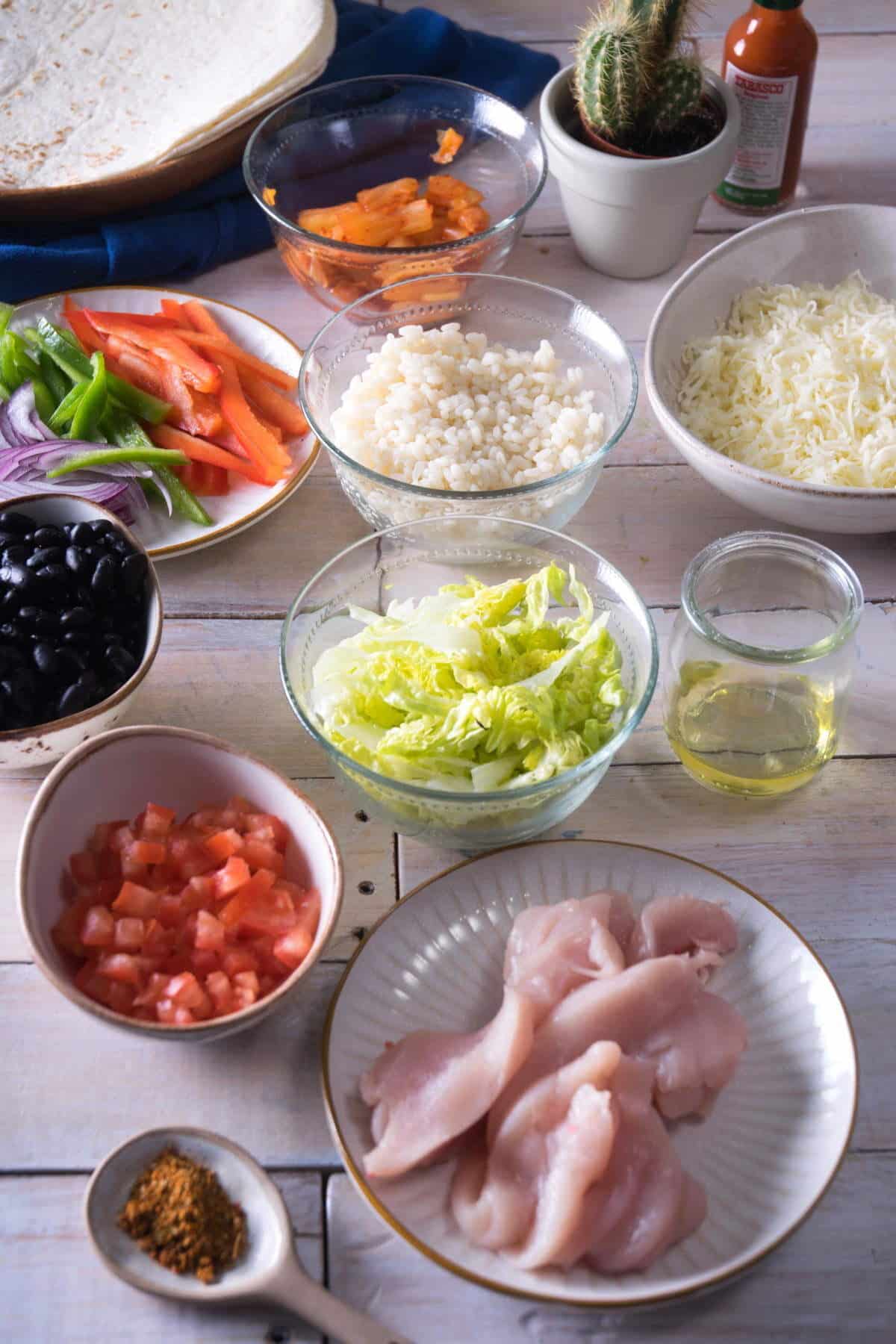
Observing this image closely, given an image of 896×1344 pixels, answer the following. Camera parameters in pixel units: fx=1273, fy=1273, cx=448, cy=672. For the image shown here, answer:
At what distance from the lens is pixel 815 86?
9.41 ft

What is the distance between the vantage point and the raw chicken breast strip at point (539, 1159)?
1.17m

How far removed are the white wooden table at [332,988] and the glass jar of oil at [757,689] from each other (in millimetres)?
57

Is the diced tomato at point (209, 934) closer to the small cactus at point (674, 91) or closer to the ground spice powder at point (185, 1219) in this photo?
the ground spice powder at point (185, 1219)

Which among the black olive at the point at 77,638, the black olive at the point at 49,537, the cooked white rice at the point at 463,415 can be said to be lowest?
the black olive at the point at 77,638

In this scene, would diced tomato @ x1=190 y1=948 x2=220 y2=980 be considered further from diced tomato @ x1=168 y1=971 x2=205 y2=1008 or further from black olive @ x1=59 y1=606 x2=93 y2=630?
black olive @ x1=59 y1=606 x2=93 y2=630

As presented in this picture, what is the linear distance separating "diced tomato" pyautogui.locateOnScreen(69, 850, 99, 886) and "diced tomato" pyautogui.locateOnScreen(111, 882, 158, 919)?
0.22ft

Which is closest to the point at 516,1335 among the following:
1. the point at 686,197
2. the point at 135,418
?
the point at 135,418

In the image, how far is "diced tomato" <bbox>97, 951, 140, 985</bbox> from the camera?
1.33m

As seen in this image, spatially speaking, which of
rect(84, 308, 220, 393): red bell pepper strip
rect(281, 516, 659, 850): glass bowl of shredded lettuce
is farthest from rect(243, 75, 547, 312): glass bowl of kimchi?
rect(281, 516, 659, 850): glass bowl of shredded lettuce

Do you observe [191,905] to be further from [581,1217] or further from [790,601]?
[790,601]

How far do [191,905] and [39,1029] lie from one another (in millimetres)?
235

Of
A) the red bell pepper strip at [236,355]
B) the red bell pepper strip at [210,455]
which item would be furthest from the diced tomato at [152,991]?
the red bell pepper strip at [236,355]

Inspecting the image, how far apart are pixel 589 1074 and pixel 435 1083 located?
0.16 metres

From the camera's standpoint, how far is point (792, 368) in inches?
78.3
